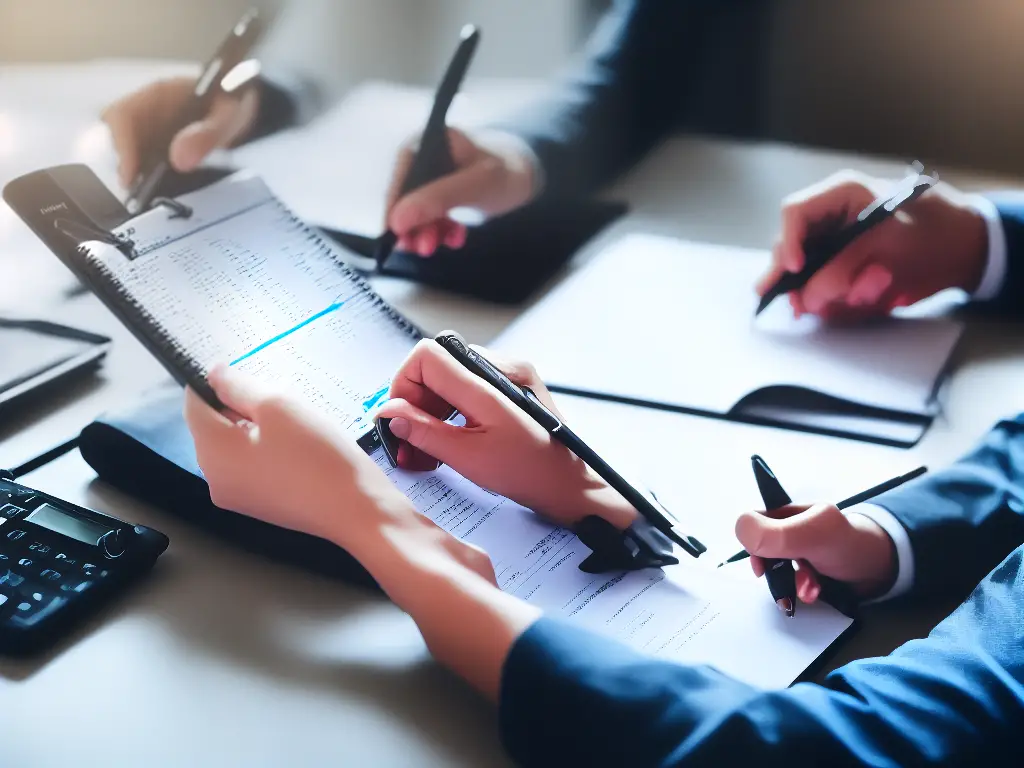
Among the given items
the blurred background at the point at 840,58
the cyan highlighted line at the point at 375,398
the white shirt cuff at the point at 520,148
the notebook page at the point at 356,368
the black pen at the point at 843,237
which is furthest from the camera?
the blurred background at the point at 840,58

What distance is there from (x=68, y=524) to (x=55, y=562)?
0.03 m

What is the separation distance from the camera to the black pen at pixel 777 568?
1.83 ft

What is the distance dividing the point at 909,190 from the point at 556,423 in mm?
421

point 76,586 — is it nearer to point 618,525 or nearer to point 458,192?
A: point 618,525

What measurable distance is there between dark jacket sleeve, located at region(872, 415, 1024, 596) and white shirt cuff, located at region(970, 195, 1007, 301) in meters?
0.26

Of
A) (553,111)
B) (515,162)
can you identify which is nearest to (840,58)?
(553,111)

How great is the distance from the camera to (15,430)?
2.46 ft

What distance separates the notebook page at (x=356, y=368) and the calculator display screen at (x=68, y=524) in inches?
4.9

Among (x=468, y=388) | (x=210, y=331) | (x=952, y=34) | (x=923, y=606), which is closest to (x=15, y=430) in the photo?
(x=210, y=331)

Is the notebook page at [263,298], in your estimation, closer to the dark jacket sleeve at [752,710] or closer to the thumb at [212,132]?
the thumb at [212,132]

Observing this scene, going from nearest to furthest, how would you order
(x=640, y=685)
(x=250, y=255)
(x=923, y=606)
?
(x=640, y=685) → (x=923, y=606) → (x=250, y=255)

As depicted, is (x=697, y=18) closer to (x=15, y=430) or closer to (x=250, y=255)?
(x=250, y=255)

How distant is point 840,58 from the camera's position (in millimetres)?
1366

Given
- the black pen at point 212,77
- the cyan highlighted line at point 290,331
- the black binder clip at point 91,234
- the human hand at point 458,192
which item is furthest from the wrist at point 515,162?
the black binder clip at point 91,234
